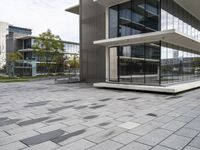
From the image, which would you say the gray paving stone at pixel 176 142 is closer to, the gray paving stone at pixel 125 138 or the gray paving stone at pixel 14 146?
the gray paving stone at pixel 125 138

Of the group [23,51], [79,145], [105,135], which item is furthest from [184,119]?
[23,51]

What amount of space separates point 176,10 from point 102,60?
817cm

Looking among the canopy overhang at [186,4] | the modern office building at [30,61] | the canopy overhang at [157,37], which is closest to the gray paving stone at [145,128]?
the canopy overhang at [157,37]

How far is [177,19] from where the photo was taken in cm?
1644

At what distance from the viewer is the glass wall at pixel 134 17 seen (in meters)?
13.9

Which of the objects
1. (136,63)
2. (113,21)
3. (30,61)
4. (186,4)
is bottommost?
(136,63)

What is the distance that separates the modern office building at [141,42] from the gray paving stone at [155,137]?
7530 millimetres

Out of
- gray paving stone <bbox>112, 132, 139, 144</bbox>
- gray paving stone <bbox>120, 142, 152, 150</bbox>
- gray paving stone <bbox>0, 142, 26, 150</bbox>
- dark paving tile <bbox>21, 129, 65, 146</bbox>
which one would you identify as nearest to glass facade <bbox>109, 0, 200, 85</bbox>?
gray paving stone <bbox>112, 132, 139, 144</bbox>

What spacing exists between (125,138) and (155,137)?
0.79 meters

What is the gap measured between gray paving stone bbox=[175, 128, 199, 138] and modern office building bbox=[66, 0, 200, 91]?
7.15 metres

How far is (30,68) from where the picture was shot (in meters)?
44.4

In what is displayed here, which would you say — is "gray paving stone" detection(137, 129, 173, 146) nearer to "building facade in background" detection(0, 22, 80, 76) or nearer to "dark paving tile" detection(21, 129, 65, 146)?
"dark paving tile" detection(21, 129, 65, 146)

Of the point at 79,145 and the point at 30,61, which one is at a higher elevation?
the point at 30,61

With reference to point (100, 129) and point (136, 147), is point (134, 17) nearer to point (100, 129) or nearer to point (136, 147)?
point (100, 129)
